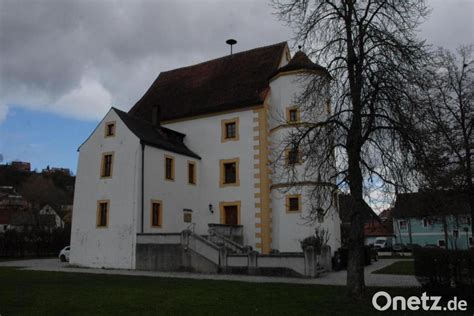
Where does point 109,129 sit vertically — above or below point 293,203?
above

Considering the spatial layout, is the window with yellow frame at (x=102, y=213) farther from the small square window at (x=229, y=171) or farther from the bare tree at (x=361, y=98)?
the bare tree at (x=361, y=98)

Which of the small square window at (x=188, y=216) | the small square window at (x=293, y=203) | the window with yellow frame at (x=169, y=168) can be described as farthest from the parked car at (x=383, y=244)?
the window with yellow frame at (x=169, y=168)

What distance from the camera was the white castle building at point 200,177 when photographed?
26.9m

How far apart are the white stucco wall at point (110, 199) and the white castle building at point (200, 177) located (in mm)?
60

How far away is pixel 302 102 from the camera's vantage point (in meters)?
14.9

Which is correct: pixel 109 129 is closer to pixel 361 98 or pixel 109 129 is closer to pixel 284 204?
pixel 284 204

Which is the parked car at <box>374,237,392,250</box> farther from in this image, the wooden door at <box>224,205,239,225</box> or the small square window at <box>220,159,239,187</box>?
the small square window at <box>220,159,239,187</box>

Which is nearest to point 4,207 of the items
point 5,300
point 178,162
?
point 178,162

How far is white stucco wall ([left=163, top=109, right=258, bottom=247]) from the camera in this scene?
97.0ft

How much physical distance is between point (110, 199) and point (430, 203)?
17.8 m

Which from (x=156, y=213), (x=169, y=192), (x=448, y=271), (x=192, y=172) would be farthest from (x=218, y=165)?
A: (x=448, y=271)

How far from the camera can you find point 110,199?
27.5m

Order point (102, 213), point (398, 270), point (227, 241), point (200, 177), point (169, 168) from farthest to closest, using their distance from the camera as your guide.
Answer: point (200, 177) → point (169, 168) → point (102, 213) → point (227, 241) → point (398, 270)

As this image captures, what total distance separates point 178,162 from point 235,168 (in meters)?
3.75
